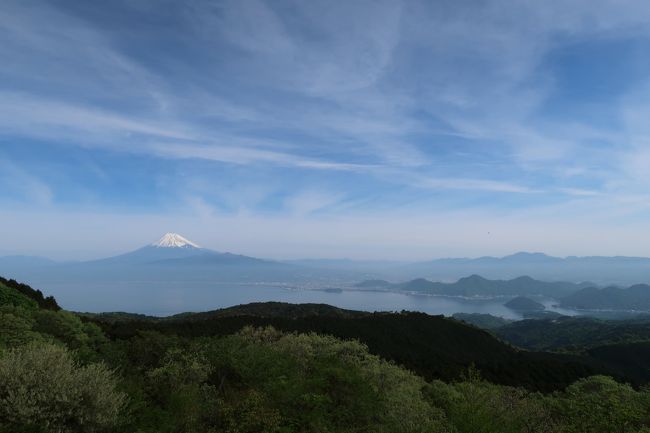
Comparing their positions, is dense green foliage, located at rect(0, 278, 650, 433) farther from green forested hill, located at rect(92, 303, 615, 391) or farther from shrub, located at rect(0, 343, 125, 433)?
green forested hill, located at rect(92, 303, 615, 391)

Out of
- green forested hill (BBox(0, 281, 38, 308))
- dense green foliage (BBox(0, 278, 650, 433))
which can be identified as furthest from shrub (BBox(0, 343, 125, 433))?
green forested hill (BBox(0, 281, 38, 308))

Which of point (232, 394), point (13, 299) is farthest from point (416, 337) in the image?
point (13, 299)

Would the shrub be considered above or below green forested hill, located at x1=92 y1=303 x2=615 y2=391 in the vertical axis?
above

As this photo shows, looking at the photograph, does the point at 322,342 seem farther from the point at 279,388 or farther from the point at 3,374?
the point at 3,374

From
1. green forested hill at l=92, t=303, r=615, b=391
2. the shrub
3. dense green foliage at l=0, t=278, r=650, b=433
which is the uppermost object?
the shrub

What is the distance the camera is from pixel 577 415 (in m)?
37.2

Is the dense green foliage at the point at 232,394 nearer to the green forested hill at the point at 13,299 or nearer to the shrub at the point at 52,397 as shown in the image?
the shrub at the point at 52,397

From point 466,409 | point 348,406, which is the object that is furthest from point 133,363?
point 466,409

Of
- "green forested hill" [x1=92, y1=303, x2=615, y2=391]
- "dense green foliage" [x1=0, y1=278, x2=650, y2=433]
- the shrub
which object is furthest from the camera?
"green forested hill" [x1=92, y1=303, x2=615, y2=391]

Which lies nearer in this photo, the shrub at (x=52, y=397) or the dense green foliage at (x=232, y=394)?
the shrub at (x=52, y=397)

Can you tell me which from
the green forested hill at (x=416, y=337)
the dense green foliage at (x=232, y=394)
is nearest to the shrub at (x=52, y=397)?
the dense green foliage at (x=232, y=394)

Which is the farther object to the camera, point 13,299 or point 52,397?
point 13,299

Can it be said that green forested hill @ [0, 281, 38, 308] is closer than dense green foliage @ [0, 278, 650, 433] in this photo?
No

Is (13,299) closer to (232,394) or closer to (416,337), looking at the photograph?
(232,394)
